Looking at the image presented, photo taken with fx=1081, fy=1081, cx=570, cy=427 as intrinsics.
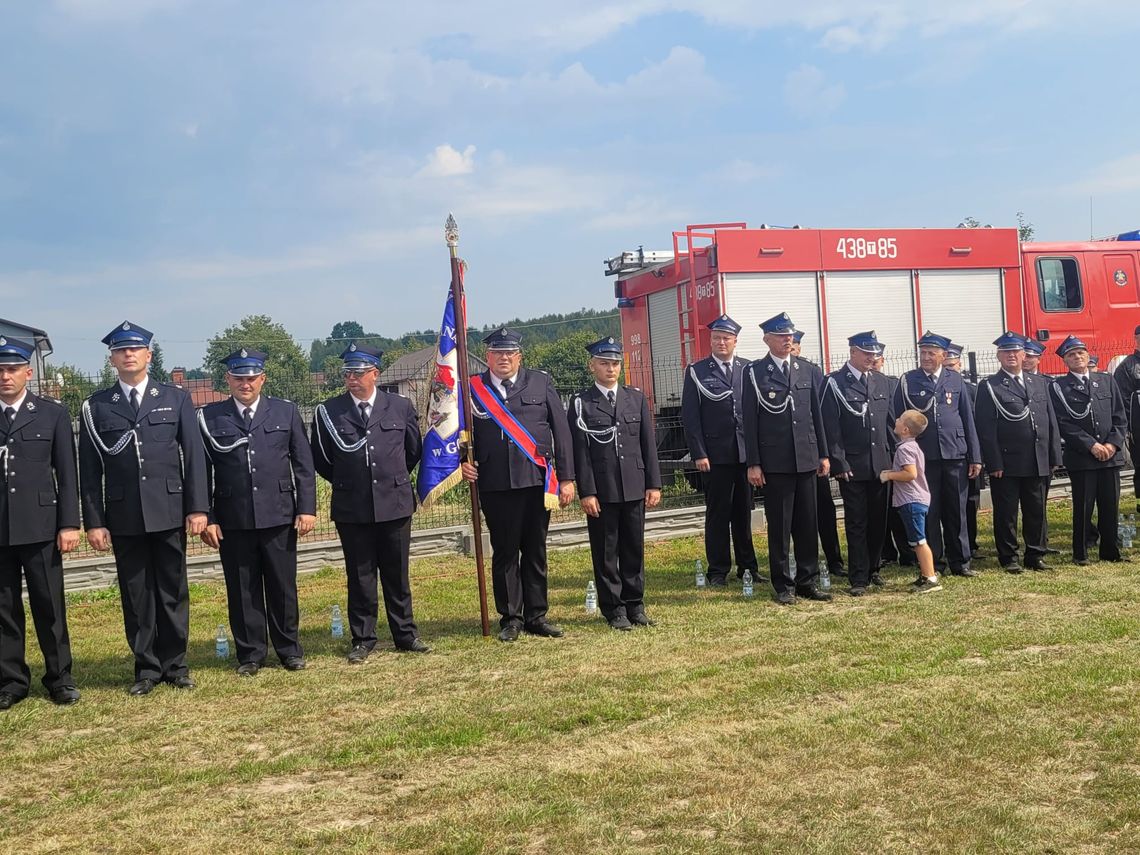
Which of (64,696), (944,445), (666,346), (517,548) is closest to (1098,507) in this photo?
(944,445)

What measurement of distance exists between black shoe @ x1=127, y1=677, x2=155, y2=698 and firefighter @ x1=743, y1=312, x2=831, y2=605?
4.53 m

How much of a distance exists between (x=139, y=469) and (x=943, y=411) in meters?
6.44

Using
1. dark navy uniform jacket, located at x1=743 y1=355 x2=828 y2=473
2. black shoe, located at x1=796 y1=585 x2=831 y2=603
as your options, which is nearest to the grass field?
black shoe, located at x1=796 y1=585 x2=831 y2=603

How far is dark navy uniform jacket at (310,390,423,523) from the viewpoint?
7215mm

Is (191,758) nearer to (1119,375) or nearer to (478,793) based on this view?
(478,793)

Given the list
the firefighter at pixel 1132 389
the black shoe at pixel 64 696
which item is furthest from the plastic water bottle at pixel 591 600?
the firefighter at pixel 1132 389

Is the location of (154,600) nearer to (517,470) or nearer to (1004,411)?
(517,470)

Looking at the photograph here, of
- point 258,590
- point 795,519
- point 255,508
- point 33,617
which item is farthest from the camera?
point 795,519

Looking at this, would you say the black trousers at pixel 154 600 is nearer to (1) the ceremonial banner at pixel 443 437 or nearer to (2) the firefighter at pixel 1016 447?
(1) the ceremonial banner at pixel 443 437

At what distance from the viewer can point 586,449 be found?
7766 mm

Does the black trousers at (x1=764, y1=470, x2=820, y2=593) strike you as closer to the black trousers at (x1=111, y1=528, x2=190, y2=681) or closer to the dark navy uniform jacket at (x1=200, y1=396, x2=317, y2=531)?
the dark navy uniform jacket at (x1=200, y1=396, x2=317, y2=531)

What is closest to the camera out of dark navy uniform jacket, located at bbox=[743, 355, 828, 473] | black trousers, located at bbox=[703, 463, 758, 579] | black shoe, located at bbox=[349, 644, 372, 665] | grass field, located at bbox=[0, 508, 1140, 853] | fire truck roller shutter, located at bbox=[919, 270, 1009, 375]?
grass field, located at bbox=[0, 508, 1140, 853]

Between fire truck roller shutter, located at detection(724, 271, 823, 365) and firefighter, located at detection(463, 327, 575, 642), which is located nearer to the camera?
firefighter, located at detection(463, 327, 575, 642)

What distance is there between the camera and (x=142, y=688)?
257 inches
